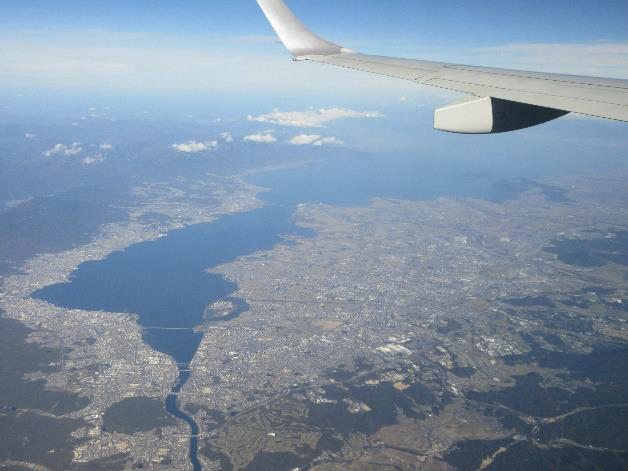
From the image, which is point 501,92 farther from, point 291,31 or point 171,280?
point 171,280

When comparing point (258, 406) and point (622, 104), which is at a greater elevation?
point (622, 104)

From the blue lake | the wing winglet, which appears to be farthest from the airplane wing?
the blue lake

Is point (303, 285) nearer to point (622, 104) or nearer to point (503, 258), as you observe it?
point (503, 258)

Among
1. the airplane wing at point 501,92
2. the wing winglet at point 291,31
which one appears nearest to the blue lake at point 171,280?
the wing winglet at point 291,31

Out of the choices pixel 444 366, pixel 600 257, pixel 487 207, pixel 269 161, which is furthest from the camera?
pixel 269 161

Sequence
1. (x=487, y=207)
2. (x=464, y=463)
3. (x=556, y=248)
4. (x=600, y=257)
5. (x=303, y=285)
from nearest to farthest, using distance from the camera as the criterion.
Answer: (x=464, y=463) → (x=303, y=285) → (x=600, y=257) → (x=556, y=248) → (x=487, y=207)

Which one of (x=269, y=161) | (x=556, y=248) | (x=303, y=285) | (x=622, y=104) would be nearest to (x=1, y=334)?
(x=303, y=285)

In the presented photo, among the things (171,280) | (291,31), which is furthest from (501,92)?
(171,280)
